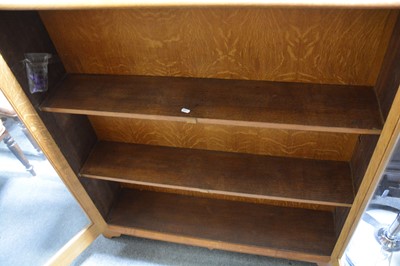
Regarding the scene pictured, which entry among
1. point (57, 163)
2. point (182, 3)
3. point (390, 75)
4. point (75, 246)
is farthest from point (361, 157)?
point (75, 246)

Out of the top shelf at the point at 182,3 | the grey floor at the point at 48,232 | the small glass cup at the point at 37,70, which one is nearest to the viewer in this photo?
the top shelf at the point at 182,3

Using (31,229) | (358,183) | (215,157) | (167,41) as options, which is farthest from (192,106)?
(31,229)

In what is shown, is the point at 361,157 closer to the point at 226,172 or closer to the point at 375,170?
the point at 375,170

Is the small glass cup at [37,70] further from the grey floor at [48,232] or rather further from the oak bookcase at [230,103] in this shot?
the grey floor at [48,232]

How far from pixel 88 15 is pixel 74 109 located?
0.31 meters

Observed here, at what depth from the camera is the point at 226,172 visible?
1.19m

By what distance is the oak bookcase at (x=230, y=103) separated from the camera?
0.83 m

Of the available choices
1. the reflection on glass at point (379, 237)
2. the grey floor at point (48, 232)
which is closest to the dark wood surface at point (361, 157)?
the reflection on glass at point (379, 237)

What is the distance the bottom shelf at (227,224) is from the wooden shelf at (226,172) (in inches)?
12.1

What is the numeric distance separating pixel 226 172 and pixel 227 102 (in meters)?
0.36

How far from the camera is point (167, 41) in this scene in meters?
0.94

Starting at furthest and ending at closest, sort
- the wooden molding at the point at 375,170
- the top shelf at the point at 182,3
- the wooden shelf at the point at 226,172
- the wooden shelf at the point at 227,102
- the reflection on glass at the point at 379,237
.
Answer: the reflection on glass at the point at 379,237
the wooden shelf at the point at 226,172
the wooden shelf at the point at 227,102
the wooden molding at the point at 375,170
the top shelf at the point at 182,3

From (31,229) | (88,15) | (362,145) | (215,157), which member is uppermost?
(88,15)

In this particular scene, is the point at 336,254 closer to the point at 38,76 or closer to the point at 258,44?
the point at 258,44
